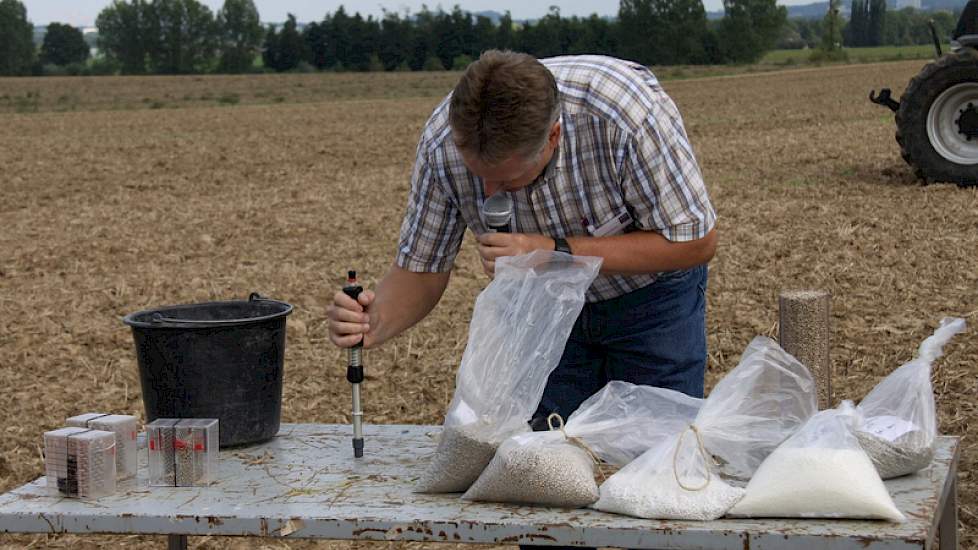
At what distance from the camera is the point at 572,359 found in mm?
3113

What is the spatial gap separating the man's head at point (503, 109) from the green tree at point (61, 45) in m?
72.3

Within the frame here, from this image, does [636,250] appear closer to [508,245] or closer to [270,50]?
[508,245]

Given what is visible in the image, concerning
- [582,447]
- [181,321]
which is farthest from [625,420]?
[181,321]

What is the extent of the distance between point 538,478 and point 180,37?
6845 cm

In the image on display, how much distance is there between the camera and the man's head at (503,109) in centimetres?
237

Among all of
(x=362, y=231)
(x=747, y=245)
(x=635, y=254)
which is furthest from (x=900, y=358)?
(x=362, y=231)

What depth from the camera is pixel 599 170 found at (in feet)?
9.00

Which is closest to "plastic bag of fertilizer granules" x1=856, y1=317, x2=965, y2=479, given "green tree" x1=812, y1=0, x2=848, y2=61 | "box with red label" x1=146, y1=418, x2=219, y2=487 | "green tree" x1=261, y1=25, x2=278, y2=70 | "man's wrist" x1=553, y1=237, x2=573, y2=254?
"man's wrist" x1=553, y1=237, x2=573, y2=254

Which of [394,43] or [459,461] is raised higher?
[394,43]

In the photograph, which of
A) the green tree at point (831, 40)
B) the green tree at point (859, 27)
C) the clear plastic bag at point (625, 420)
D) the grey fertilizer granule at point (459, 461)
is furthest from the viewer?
the green tree at point (859, 27)

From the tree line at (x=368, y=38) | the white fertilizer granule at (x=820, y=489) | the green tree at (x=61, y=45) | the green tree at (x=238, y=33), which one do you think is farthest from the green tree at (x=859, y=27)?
the white fertilizer granule at (x=820, y=489)

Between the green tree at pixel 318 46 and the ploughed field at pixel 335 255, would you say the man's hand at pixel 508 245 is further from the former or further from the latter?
the green tree at pixel 318 46

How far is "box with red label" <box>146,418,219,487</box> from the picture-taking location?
8.60 feet

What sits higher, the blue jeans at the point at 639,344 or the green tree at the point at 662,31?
the green tree at the point at 662,31
